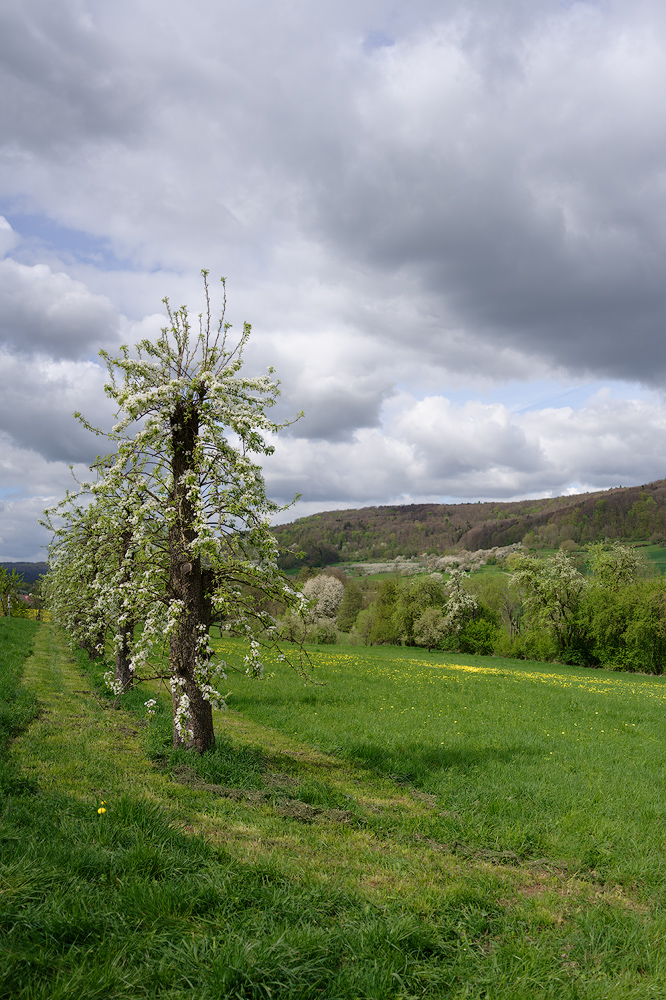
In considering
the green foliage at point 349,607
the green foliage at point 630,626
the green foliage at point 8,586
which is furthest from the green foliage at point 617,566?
the green foliage at point 8,586

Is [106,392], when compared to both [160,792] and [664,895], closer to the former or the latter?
[160,792]

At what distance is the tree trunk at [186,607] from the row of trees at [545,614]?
3930 cm

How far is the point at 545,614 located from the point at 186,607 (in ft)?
174

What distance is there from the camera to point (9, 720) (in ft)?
34.3

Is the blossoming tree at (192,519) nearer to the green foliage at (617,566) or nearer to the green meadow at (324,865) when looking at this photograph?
the green meadow at (324,865)

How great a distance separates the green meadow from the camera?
3.85 m

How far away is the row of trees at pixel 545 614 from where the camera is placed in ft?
161

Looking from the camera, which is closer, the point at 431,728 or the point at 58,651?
the point at 431,728

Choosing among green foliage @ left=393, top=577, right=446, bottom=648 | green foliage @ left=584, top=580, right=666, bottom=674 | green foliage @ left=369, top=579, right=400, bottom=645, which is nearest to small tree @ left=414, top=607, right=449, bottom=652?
green foliage @ left=393, top=577, right=446, bottom=648

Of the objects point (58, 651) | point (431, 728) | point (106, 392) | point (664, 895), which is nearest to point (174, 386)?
point (106, 392)

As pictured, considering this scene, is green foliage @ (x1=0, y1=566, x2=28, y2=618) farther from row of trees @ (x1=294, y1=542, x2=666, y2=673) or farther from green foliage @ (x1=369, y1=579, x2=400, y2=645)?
green foliage @ (x1=369, y1=579, x2=400, y2=645)

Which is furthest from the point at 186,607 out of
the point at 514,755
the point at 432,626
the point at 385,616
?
the point at 385,616

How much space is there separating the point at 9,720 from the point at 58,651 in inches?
920

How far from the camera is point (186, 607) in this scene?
9.59 metres
